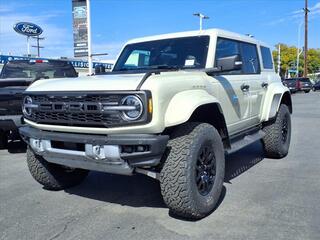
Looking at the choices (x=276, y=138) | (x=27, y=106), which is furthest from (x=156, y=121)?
(x=276, y=138)

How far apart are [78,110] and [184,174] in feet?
3.85

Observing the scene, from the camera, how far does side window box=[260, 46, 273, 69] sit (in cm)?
688

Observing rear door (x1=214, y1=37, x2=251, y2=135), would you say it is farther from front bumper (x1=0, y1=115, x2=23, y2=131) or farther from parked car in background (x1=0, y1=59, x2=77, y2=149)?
front bumper (x1=0, y1=115, x2=23, y2=131)


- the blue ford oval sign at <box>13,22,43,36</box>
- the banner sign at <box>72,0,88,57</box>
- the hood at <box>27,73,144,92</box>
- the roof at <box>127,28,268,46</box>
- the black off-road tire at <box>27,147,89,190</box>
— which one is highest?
the blue ford oval sign at <box>13,22,43,36</box>

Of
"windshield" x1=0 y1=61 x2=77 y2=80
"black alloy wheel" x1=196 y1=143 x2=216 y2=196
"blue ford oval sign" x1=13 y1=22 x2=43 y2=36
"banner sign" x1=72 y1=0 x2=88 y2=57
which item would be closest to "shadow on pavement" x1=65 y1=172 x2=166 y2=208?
"black alloy wheel" x1=196 y1=143 x2=216 y2=196

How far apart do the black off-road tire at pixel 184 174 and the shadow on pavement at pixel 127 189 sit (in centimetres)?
62

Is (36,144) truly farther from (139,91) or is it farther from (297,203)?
(297,203)

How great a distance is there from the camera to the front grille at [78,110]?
3738 millimetres

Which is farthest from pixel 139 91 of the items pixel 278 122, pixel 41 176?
pixel 278 122

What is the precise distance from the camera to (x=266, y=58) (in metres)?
7.06

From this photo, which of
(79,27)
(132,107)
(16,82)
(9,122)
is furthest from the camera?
(79,27)

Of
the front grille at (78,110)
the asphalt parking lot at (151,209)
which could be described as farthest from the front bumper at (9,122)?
the front grille at (78,110)

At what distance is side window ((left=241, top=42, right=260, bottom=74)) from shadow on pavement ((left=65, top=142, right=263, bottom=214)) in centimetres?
149

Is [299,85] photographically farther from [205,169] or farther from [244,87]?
[205,169]
